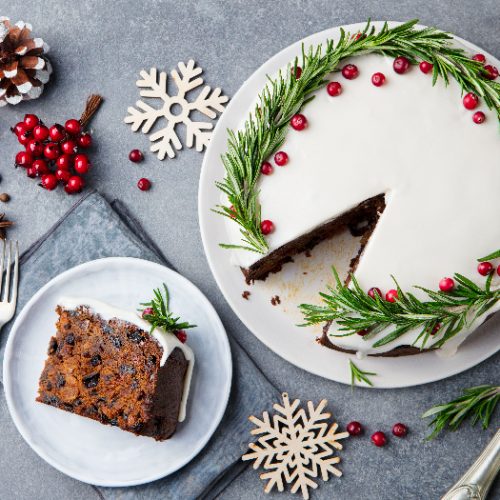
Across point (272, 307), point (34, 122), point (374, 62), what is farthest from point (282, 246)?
point (34, 122)

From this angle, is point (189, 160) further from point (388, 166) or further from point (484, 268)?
point (484, 268)

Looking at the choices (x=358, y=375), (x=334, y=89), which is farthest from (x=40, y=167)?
(x=358, y=375)

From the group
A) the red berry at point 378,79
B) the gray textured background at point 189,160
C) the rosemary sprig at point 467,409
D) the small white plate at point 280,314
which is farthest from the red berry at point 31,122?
the rosemary sprig at point 467,409

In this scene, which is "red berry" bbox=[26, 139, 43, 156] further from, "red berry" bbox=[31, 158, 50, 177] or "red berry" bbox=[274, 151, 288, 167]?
"red berry" bbox=[274, 151, 288, 167]

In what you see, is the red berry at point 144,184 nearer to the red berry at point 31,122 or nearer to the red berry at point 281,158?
the red berry at point 31,122

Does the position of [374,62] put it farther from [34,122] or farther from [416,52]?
[34,122]

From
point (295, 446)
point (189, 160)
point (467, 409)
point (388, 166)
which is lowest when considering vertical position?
point (295, 446)

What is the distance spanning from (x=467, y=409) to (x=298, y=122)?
144 centimetres

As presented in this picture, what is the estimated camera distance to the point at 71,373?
2.94 m

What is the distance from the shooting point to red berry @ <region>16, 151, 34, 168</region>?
3.29 metres

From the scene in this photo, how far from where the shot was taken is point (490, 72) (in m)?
2.88

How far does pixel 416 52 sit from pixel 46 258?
186 centimetres

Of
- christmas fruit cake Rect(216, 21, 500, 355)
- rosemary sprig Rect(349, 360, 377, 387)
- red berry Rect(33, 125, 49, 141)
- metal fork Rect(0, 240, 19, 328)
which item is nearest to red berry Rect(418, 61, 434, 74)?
christmas fruit cake Rect(216, 21, 500, 355)

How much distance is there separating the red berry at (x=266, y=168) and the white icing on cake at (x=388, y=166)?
0.02 meters
